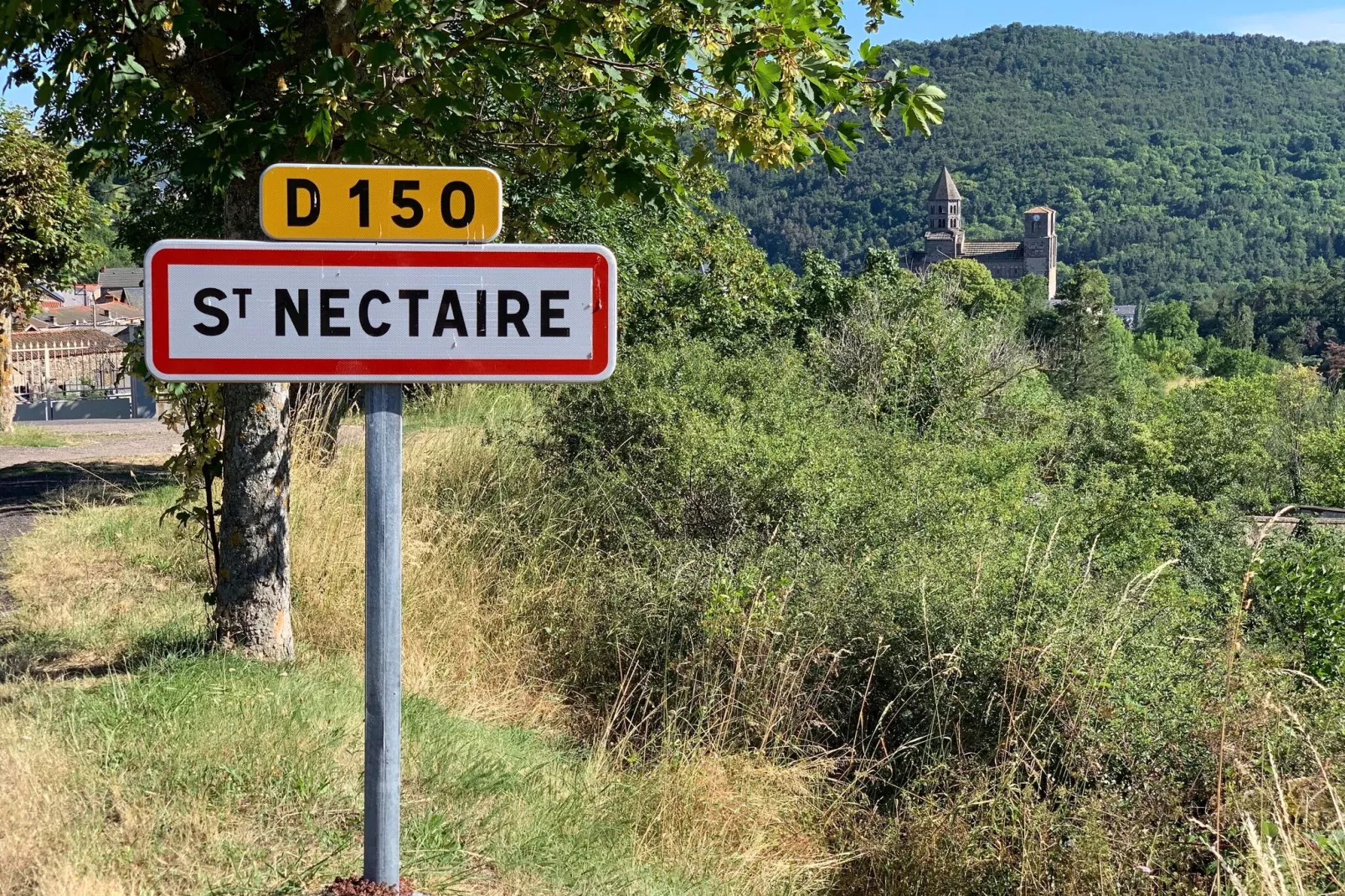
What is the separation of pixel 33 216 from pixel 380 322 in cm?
1618

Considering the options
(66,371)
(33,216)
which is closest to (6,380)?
(33,216)

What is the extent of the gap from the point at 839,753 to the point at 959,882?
1.01 metres

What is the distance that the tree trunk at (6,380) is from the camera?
60.5 ft

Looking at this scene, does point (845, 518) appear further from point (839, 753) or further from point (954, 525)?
point (839, 753)

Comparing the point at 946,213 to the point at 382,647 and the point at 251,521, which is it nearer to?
the point at 251,521

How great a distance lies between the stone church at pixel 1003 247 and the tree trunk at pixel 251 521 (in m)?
169

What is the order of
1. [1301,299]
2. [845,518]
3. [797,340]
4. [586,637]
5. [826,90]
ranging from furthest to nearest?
1. [1301,299]
2. [797,340]
3. [845,518]
4. [586,637]
5. [826,90]

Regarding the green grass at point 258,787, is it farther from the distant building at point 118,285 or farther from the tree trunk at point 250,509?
the distant building at point 118,285

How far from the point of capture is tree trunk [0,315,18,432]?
1844 centimetres

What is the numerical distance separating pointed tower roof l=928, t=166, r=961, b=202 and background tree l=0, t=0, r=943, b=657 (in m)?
178

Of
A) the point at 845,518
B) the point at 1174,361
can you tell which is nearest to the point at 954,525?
the point at 845,518

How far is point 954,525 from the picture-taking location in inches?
250

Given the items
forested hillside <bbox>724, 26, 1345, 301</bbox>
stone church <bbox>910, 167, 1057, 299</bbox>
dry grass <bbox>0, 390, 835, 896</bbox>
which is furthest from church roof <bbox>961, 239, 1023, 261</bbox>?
dry grass <bbox>0, 390, 835, 896</bbox>

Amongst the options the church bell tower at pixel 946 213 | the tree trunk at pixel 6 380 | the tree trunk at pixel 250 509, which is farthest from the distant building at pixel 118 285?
the church bell tower at pixel 946 213
